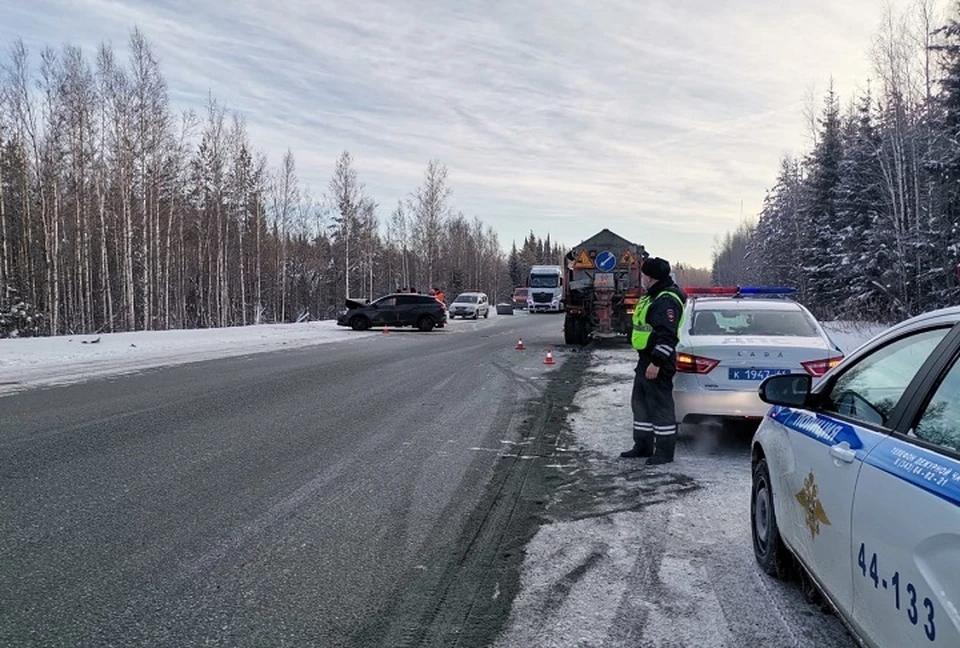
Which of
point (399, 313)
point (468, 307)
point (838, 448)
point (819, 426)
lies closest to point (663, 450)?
point (819, 426)

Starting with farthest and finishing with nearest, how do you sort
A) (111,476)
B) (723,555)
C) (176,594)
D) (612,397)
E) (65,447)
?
1. (612,397)
2. (65,447)
3. (111,476)
4. (723,555)
5. (176,594)

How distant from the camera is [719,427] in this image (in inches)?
329

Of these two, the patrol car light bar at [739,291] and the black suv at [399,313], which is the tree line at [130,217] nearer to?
the black suv at [399,313]

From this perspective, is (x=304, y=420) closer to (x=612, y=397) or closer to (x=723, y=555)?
(x=612, y=397)

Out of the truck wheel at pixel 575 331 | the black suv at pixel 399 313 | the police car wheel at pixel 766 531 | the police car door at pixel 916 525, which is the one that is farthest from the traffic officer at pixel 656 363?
the black suv at pixel 399 313

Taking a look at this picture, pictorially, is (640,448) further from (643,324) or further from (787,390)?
(787,390)

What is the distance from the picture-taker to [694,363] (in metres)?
6.77

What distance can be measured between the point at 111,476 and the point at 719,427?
263 inches

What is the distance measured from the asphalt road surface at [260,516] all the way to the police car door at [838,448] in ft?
4.95

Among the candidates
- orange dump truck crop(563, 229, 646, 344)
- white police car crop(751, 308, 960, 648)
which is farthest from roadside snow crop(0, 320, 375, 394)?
white police car crop(751, 308, 960, 648)

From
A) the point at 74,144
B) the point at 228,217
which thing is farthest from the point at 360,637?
the point at 228,217

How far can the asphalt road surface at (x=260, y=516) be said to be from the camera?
330 cm

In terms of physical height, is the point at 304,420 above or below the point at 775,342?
below

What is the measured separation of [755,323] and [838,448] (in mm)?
5220
